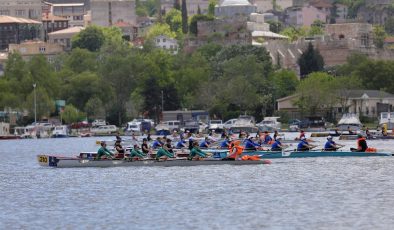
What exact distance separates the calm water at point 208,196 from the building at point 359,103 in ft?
246

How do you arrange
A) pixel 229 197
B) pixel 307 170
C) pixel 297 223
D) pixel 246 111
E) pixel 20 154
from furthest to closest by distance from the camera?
pixel 246 111
pixel 20 154
pixel 307 170
pixel 229 197
pixel 297 223

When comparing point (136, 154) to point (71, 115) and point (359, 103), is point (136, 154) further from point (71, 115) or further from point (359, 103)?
point (71, 115)

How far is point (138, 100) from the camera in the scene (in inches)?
6471

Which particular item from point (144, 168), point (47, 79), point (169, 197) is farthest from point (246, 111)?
point (169, 197)

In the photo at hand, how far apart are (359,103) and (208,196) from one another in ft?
318

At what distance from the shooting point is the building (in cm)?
15875

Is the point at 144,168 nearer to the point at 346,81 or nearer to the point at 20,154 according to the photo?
the point at 20,154

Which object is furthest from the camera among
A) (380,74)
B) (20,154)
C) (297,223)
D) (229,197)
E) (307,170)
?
(380,74)

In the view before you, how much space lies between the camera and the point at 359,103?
15912 centimetres

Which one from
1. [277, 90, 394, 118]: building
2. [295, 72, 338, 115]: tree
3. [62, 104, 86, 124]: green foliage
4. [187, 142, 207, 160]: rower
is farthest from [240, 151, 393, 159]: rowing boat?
[62, 104, 86, 124]: green foliage

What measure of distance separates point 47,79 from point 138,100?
34.8ft

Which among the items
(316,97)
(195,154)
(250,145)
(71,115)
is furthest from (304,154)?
(71,115)

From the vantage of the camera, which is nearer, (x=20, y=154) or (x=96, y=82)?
(x=20, y=154)

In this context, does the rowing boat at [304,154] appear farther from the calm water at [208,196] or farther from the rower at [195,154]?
the rower at [195,154]
